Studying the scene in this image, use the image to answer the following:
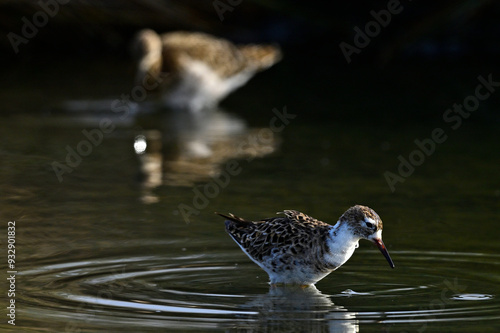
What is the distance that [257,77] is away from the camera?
2247 cm

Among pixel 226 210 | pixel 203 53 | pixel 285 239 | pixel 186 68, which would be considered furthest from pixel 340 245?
pixel 203 53

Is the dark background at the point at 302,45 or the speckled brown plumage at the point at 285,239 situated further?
the dark background at the point at 302,45

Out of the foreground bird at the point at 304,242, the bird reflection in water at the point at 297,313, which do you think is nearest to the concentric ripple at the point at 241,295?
the bird reflection in water at the point at 297,313

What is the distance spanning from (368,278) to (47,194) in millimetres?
4295

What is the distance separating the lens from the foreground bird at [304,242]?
818 centimetres

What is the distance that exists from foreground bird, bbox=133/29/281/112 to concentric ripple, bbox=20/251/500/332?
8.17 meters

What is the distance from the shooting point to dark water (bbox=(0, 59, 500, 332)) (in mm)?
7500

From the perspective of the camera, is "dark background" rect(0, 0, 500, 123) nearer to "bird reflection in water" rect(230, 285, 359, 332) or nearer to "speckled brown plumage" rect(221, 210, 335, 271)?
"speckled brown plumage" rect(221, 210, 335, 271)

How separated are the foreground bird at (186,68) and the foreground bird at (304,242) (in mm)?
8502

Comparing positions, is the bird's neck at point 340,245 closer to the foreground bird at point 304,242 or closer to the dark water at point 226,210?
the foreground bird at point 304,242

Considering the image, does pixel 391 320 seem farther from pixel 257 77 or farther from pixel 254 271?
pixel 257 77

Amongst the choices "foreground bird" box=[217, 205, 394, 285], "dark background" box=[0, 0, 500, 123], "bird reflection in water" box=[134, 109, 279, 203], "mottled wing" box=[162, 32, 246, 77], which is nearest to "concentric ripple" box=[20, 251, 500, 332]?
"foreground bird" box=[217, 205, 394, 285]

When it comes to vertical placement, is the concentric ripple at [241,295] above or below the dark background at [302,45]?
below

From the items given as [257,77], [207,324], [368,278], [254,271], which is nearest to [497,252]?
[368,278]
